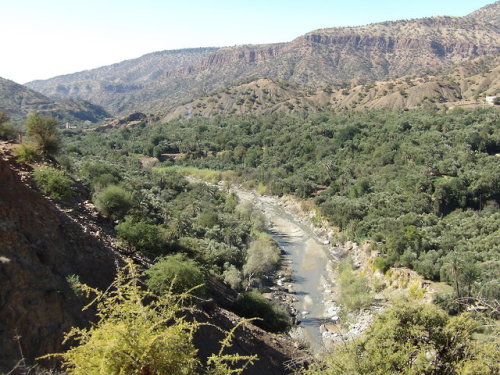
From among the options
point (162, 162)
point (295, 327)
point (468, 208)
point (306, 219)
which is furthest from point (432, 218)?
point (162, 162)

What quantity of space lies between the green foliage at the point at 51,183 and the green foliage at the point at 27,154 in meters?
2.38

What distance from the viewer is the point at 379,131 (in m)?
75.5

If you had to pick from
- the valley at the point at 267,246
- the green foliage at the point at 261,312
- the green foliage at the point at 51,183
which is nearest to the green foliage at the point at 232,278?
the valley at the point at 267,246

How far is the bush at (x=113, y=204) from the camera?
25578mm

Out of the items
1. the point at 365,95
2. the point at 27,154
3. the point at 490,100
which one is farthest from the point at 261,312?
the point at 365,95

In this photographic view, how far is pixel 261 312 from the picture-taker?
2531 cm

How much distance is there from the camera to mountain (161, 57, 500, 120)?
4026 inches

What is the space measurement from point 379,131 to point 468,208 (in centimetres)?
3070

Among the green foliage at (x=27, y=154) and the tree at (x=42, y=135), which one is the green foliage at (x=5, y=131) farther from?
the green foliage at (x=27, y=154)

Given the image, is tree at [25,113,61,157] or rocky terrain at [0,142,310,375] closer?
rocky terrain at [0,142,310,375]

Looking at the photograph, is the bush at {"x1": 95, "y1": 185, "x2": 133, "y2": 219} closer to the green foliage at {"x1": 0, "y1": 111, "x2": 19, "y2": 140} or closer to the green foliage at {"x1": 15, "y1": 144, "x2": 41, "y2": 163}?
the green foliage at {"x1": 15, "y1": 144, "x2": 41, "y2": 163}

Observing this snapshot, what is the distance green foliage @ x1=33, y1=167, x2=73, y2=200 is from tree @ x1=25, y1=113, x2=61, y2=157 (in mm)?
6393

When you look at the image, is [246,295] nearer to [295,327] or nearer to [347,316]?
[295,327]

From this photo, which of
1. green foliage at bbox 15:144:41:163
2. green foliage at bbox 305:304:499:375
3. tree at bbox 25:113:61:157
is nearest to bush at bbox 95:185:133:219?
green foliage at bbox 15:144:41:163
